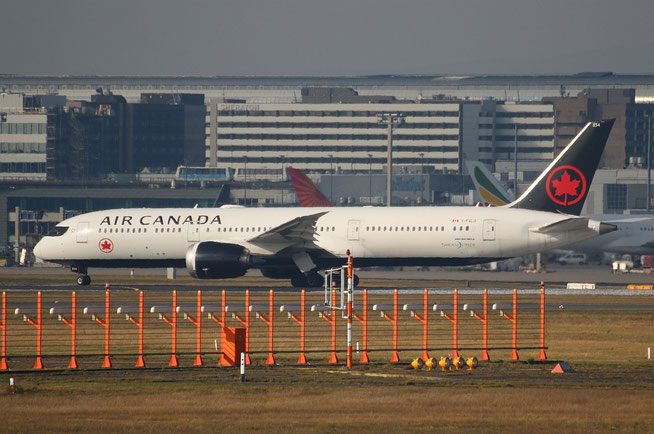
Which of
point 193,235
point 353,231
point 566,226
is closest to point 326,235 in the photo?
point 353,231

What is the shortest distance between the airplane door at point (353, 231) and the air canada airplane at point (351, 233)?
52 mm

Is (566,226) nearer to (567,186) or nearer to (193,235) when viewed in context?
(567,186)

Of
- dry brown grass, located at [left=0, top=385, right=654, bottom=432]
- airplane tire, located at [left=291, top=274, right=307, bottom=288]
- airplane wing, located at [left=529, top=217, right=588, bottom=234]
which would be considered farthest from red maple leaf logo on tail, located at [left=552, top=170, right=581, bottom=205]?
dry brown grass, located at [left=0, top=385, right=654, bottom=432]

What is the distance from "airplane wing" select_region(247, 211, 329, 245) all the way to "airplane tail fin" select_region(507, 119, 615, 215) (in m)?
11.4

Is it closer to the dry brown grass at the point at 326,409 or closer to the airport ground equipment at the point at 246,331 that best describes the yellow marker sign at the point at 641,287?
the airport ground equipment at the point at 246,331

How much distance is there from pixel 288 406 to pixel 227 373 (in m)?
5.61

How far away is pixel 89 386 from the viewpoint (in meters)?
27.8

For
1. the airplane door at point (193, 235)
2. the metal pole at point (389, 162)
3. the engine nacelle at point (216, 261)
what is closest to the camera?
the engine nacelle at point (216, 261)

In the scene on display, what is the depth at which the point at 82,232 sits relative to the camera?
226ft

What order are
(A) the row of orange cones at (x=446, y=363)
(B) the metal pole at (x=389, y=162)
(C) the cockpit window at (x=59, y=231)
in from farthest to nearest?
(B) the metal pole at (x=389, y=162), (C) the cockpit window at (x=59, y=231), (A) the row of orange cones at (x=446, y=363)

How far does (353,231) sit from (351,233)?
5.8 inches

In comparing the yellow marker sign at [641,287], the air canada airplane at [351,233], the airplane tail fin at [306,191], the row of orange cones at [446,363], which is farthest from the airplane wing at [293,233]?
the row of orange cones at [446,363]

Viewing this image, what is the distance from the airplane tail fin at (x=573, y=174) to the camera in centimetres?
6353

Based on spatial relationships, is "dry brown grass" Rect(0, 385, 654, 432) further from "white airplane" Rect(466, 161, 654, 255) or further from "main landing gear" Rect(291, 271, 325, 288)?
"white airplane" Rect(466, 161, 654, 255)
